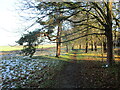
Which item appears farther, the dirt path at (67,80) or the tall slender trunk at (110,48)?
the tall slender trunk at (110,48)

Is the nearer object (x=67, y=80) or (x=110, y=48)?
(x=67, y=80)

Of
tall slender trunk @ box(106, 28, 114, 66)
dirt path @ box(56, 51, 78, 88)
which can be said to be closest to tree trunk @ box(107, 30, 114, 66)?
tall slender trunk @ box(106, 28, 114, 66)

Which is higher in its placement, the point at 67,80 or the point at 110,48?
the point at 110,48

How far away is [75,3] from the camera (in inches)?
126

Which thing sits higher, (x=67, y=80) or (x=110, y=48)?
(x=110, y=48)

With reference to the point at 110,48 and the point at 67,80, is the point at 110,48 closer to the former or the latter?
the point at 110,48

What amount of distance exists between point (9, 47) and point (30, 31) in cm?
75

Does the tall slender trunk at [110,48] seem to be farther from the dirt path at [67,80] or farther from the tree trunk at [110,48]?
the dirt path at [67,80]

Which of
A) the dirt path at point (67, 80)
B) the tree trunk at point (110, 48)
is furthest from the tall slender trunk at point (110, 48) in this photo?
the dirt path at point (67, 80)

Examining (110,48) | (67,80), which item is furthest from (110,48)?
(67,80)

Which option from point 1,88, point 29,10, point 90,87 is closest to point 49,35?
point 29,10

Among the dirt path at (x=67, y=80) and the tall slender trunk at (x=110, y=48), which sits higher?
the tall slender trunk at (x=110, y=48)

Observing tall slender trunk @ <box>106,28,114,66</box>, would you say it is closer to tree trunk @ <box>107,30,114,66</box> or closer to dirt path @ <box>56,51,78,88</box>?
tree trunk @ <box>107,30,114,66</box>

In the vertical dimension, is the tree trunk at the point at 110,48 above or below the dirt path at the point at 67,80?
above
